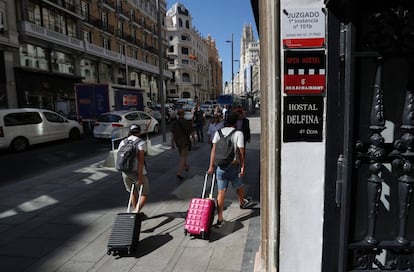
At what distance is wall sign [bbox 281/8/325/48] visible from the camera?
2076 mm

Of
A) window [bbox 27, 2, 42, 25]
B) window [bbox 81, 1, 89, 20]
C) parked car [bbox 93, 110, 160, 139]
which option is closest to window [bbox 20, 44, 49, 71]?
window [bbox 27, 2, 42, 25]

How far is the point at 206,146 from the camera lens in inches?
498

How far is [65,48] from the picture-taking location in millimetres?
28344

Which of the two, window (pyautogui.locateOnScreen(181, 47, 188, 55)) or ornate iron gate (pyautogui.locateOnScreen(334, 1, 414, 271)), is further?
window (pyautogui.locateOnScreen(181, 47, 188, 55))

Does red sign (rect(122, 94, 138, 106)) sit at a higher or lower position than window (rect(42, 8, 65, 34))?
lower

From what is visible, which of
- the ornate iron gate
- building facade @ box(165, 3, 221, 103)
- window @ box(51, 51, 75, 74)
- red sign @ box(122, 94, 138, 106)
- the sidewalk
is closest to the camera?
the ornate iron gate

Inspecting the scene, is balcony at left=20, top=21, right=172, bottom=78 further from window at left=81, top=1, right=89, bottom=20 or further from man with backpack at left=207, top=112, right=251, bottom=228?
man with backpack at left=207, top=112, right=251, bottom=228

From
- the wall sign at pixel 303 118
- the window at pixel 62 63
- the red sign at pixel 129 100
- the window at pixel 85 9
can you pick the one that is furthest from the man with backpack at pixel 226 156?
the window at pixel 85 9

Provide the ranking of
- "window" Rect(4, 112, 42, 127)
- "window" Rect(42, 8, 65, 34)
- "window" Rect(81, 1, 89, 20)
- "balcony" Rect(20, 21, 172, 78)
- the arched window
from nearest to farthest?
1. "window" Rect(4, 112, 42, 127)
2. "balcony" Rect(20, 21, 172, 78)
3. "window" Rect(42, 8, 65, 34)
4. "window" Rect(81, 1, 89, 20)
5. the arched window

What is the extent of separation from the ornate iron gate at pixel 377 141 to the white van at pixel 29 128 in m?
12.7

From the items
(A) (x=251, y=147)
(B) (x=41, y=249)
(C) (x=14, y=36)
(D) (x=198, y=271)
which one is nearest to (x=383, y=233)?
(D) (x=198, y=271)

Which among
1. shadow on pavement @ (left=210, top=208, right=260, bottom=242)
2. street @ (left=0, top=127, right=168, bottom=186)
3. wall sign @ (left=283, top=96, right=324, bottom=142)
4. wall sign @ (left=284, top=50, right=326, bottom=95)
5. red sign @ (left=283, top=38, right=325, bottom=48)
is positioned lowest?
shadow on pavement @ (left=210, top=208, right=260, bottom=242)

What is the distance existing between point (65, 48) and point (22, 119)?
18.8 metres

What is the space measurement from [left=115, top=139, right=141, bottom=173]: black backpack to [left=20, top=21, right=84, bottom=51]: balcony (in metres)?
24.3
